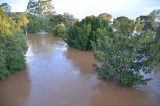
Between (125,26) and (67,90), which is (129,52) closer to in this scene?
(125,26)

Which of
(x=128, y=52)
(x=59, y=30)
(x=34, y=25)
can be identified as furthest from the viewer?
(x=34, y=25)

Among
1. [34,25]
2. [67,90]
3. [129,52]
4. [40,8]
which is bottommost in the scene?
[67,90]

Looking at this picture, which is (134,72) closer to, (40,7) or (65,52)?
(65,52)

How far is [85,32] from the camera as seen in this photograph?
18.2m

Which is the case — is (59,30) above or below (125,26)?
below

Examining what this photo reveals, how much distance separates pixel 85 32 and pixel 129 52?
9.10 m

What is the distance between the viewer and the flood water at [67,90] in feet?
28.7

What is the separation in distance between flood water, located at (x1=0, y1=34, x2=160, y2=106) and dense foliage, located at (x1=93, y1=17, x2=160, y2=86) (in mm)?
756

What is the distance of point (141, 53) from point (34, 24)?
29136 millimetres

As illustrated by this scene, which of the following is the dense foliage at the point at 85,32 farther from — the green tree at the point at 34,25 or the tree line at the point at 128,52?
the green tree at the point at 34,25

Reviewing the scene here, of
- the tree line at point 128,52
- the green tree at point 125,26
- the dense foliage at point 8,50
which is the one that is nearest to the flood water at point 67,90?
the dense foliage at point 8,50

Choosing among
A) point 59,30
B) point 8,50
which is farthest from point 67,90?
point 59,30

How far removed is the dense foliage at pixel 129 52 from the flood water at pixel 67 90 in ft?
2.48

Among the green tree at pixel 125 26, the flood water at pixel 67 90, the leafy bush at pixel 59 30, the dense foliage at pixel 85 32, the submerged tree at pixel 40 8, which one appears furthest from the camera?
the submerged tree at pixel 40 8
